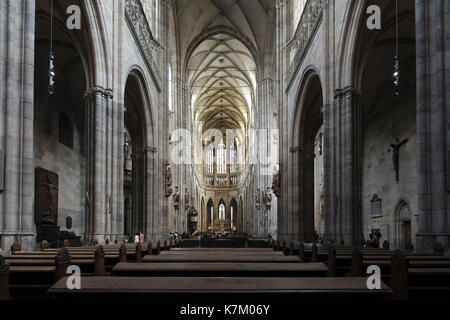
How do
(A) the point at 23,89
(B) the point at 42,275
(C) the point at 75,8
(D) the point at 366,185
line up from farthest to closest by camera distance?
1. (D) the point at 366,185
2. (C) the point at 75,8
3. (A) the point at 23,89
4. (B) the point at 42,275

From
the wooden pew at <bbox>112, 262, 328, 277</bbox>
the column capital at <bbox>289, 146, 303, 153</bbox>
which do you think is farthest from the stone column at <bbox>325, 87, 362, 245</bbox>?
the wooden pew at <bbox>112, 262, 328, 277</bbox>

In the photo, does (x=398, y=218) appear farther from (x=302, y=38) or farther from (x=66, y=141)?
(x=66, y=141)

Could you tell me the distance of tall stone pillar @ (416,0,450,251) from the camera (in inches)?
343

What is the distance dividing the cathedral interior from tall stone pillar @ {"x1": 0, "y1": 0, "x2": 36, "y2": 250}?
0.02m

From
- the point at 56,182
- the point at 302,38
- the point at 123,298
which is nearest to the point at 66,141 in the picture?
the point at 56,182

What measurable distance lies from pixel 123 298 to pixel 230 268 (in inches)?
85.6

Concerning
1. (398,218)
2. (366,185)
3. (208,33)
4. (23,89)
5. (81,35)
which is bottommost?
(398,218)

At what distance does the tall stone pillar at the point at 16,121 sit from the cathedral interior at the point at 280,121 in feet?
0.08

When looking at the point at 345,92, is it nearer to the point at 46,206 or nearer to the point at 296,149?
the point at 296,149

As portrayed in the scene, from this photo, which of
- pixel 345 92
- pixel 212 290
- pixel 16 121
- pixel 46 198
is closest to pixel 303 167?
pixel 345 92

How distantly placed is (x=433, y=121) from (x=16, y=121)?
832 cm

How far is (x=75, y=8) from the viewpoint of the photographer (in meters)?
14.1

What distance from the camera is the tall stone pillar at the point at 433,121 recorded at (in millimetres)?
8719

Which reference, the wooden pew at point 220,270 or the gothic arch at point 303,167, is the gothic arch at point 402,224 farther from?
the wooden pew at point 220,270
